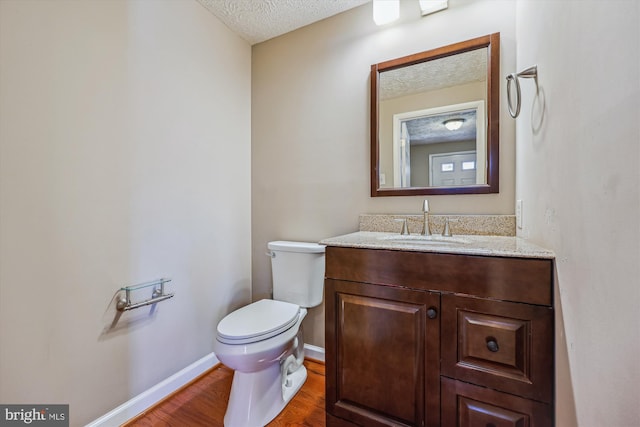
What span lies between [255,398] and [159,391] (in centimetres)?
59

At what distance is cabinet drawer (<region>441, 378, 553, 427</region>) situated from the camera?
838mm

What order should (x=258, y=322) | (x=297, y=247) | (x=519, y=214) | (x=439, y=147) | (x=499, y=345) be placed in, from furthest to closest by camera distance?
(x=297, y=247), (x=439, y=147), (x=258, y=322), (x=519, y=214), (x=499, y=345)

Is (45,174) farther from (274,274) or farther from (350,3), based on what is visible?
(350,3)

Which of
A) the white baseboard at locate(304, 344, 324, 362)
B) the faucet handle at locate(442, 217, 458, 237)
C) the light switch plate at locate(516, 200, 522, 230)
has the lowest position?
the white baseboard at locate(304, 344, 324, 362)

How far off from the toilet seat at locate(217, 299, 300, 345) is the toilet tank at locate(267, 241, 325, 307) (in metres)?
0.12

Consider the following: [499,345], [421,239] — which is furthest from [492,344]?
[421,239]

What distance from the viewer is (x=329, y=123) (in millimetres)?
1818

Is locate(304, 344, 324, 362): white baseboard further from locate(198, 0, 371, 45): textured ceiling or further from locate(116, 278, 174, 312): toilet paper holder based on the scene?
locate(198, 0, 371, 45): textured ceiling

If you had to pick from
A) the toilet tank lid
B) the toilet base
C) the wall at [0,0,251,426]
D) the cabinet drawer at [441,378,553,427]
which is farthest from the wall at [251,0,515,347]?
the cabinet drawer at [441,378,553,427]

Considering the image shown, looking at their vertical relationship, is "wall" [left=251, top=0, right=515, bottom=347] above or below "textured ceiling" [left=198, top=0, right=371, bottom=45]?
below

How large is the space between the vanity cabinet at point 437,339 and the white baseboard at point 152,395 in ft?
3.14

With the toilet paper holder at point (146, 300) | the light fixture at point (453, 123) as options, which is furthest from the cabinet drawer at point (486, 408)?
the toilet paper holder at point (146, 300)

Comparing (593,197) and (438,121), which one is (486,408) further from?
(438,121)

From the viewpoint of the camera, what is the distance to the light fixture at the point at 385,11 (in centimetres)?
153
